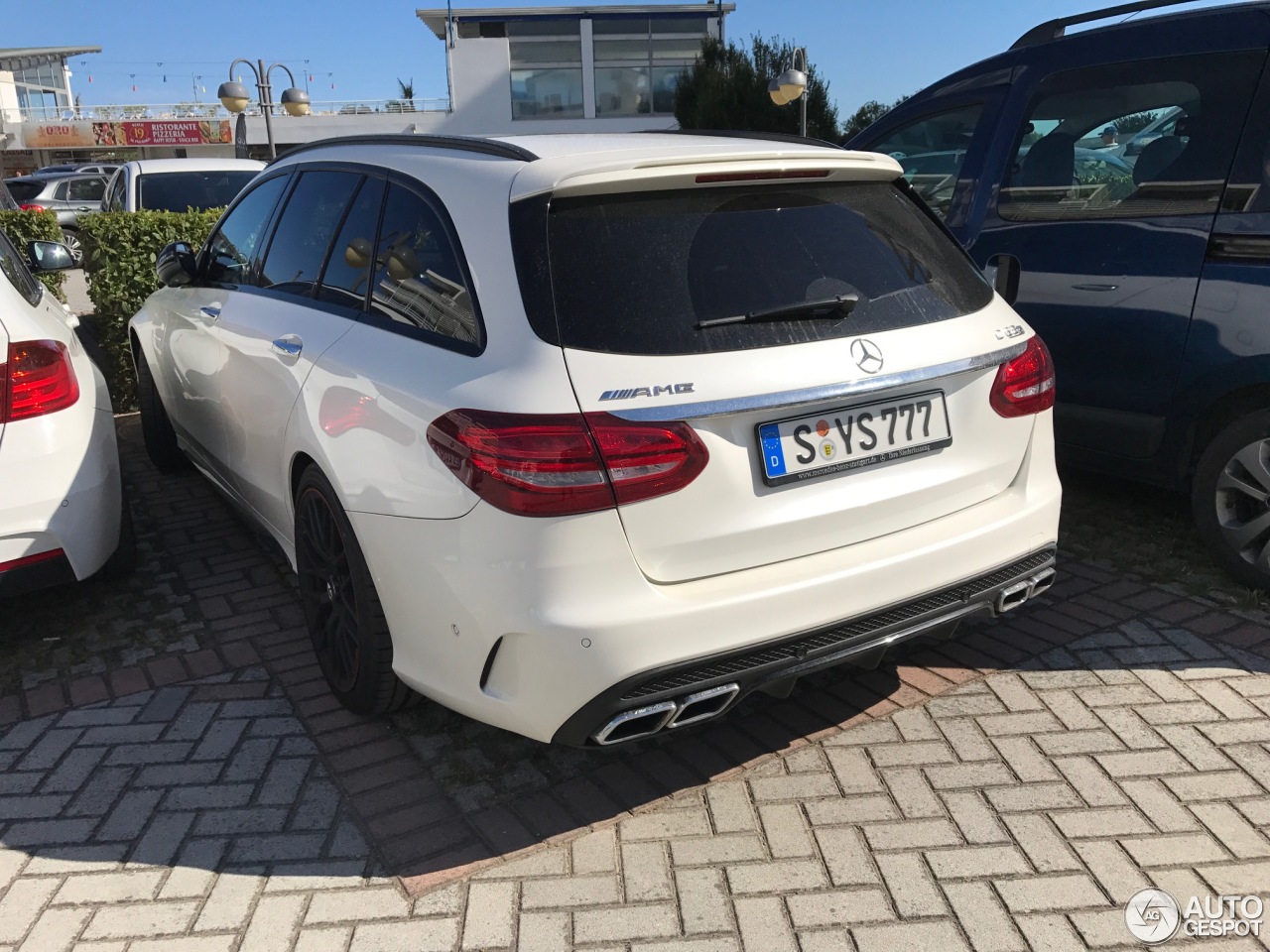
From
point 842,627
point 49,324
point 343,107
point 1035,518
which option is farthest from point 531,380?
point 343,107

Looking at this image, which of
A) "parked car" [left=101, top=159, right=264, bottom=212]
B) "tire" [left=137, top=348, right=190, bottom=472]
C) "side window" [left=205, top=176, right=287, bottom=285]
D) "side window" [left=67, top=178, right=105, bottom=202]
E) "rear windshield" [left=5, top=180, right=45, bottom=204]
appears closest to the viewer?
"side window" [left=205, top=176, right=287, bottom=285]

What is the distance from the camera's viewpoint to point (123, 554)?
423 centimetres

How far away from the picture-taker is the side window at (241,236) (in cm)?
412

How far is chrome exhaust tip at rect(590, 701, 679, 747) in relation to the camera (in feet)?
7.89

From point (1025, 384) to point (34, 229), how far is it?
10134 mm

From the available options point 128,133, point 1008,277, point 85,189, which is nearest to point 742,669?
point 1008,277

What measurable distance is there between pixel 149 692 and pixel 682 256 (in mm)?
2295

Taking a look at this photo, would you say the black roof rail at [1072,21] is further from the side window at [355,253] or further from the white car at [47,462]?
the white car at [47,462]

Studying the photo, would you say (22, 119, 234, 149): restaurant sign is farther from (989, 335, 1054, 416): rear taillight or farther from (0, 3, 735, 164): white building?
(989, 335, 1054, 416): rear taillight

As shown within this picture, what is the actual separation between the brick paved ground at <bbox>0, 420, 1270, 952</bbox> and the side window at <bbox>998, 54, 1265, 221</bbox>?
1605 mm

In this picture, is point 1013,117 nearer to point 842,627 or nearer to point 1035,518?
point 1035,518

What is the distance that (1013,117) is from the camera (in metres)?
4.69

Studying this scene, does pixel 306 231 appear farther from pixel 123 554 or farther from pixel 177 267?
pixel 123 554

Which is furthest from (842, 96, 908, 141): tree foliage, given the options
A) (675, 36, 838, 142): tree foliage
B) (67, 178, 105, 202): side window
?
(67, 178, 105, 202): side window
